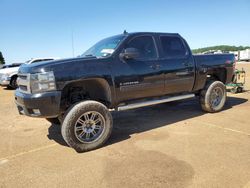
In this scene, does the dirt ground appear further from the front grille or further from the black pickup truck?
the front grille

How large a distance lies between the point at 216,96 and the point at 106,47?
3421 millimetres

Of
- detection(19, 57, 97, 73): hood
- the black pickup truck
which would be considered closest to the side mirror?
the black pickup truck

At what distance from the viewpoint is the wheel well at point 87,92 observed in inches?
167

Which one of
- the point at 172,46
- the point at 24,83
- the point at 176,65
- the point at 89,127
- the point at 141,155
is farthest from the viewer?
the point at 172,46

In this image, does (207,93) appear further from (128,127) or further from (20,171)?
(20,171)

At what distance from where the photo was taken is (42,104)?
3.71 meters

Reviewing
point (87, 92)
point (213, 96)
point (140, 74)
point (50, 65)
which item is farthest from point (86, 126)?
point (213, 96)

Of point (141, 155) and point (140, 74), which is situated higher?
point (140, 74)

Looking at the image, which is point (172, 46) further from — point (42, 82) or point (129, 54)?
point (42, 82)

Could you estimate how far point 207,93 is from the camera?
6.01 metres

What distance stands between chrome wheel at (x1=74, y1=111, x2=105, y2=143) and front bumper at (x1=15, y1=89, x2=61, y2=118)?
0.45 m

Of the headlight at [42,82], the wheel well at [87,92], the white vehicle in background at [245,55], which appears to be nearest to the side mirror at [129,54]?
the wheel well at [87,92]

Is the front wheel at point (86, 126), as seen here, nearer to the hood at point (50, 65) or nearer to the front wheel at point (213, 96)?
the hood at point (50, 65)

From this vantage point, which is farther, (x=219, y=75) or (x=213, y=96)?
(x=219, y=75)
